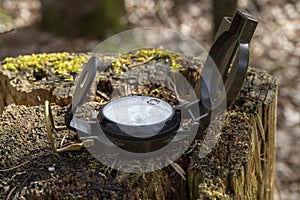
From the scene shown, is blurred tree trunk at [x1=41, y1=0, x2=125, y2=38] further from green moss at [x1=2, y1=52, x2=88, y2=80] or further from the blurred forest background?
green moss at [x1=2, y1=52, x2=88, y2=80]

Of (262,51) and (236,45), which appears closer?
(236,45)

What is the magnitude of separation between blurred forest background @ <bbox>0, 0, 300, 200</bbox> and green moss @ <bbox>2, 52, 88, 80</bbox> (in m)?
2.06

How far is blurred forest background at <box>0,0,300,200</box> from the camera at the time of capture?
4250mm

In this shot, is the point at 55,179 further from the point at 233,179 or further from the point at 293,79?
the point at 293,79

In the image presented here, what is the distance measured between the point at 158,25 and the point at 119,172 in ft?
13.2

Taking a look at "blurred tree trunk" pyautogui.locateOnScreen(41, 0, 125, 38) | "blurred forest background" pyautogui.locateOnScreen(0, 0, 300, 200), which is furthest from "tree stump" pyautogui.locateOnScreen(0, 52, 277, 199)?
"blurred tree trunk" pyautogui.locateOnScreen(41, 0, 125, 38)

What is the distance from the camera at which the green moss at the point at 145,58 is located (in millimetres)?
2071

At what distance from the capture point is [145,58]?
Result: 213cm

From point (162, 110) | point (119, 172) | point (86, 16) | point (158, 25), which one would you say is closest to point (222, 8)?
point (158, 25)

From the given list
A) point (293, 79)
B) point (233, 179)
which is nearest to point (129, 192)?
point (233, 179)

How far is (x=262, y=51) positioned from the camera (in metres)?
4.59

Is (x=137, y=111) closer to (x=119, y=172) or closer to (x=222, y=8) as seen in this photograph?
(x=119, y=172)

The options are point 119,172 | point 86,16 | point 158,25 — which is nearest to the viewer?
point 119,172

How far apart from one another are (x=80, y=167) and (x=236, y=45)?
2.02ft
